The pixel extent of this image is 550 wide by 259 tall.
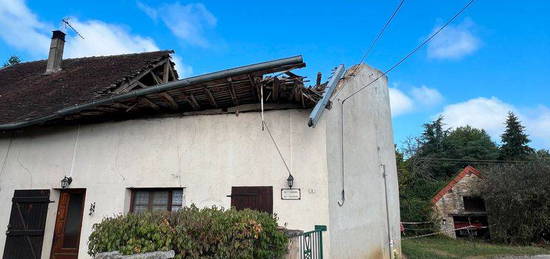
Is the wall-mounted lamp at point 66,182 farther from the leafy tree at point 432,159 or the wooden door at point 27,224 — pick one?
the leafy tree at point 432,159

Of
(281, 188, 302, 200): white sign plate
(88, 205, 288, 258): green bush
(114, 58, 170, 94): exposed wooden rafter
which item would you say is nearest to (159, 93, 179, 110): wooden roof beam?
(114, 58, 170, 94): exposed wooden rafter

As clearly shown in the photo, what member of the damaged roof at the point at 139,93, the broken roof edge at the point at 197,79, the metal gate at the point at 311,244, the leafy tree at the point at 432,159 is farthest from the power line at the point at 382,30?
the leafy tree at the point at 432,159

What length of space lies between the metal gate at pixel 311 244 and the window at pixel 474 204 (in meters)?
16.9

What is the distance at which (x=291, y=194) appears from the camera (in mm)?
6602

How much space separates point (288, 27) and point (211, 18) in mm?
2160

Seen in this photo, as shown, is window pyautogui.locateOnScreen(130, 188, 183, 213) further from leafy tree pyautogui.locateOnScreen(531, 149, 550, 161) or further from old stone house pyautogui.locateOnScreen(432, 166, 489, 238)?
leafy tree pyautogui.locateOnScreen(531, 149, 550, 161)

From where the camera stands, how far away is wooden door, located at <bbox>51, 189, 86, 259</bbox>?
24.2ft

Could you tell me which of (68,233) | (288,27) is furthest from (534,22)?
(68,233)

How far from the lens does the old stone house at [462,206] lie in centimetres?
1867

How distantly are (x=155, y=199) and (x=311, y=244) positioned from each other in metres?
3.70

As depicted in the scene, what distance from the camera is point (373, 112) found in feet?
30.1

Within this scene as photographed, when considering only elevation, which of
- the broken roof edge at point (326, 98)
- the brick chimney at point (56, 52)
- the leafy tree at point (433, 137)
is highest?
the leafy tree at point (433, 137)

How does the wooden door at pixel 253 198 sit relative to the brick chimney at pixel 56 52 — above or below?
below

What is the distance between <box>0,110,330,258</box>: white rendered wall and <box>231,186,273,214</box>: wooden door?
0.11 metres
